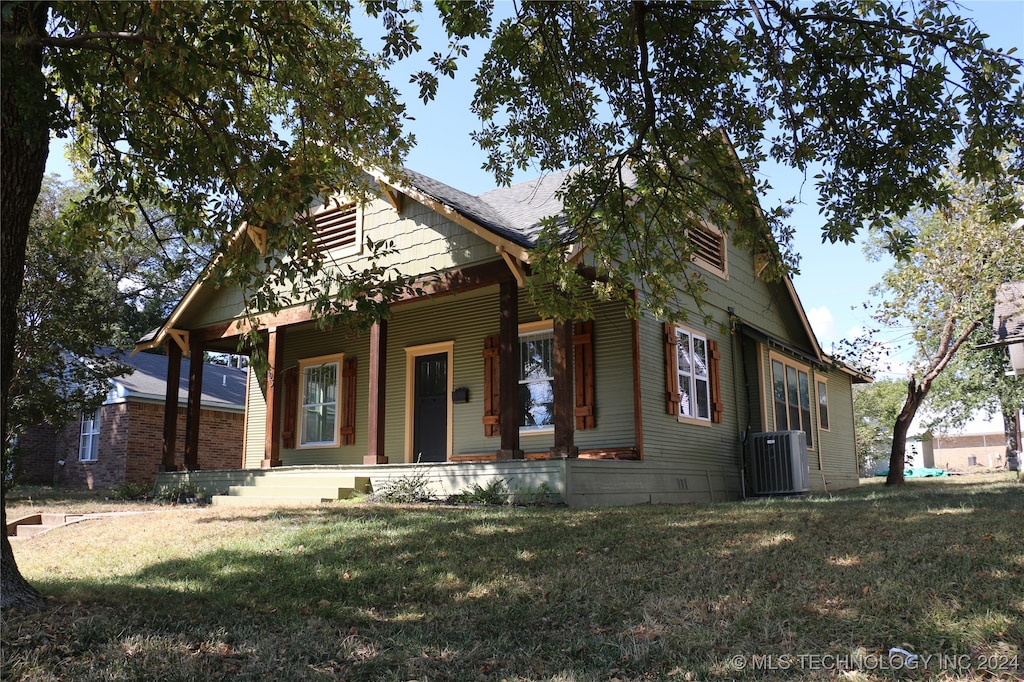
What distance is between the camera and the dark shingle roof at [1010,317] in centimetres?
1642

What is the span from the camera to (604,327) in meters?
11.8

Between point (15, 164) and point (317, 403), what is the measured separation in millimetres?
10272

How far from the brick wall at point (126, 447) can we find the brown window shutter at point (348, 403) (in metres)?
6.60

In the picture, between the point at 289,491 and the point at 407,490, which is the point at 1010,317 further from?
the point at 289,491

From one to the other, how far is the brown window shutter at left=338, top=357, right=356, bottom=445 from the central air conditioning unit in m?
7.19

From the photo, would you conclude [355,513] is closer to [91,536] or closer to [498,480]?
[498,480]

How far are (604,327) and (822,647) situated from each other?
320 inches

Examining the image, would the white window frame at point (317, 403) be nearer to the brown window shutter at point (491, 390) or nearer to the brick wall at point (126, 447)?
the brown window shutter at point (491, 390)

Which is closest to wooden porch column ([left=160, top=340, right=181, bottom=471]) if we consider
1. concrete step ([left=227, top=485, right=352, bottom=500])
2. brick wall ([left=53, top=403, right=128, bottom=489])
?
concrete step ([left=227, top=485, right=352, bottom=500])

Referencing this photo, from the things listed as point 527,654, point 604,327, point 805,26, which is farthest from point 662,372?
point 527,654

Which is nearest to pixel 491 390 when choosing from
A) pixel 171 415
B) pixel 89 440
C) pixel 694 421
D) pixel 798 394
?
pixel 694 421

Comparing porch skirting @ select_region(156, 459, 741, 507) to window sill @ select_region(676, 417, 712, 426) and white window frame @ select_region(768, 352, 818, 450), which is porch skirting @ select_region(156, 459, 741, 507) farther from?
white window frame @ select_region(768, 352, 818, 450)

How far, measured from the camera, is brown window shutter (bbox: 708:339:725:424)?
13133 millimetres

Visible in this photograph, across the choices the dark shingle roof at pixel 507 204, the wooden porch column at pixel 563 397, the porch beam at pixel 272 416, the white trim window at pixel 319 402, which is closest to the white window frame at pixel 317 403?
the white trim window at pixel 319 402
